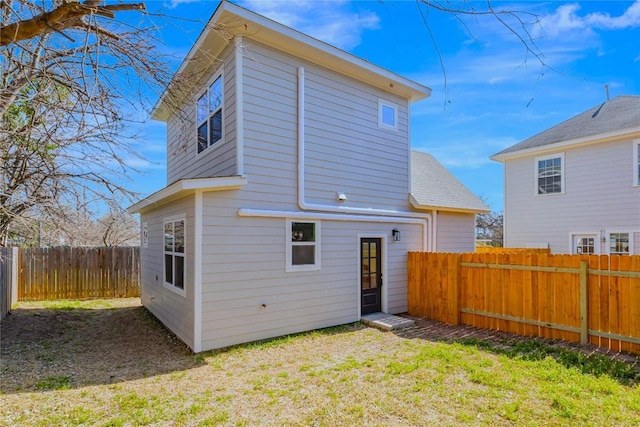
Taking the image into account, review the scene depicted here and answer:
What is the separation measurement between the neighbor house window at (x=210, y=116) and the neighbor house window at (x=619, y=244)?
40.7ft

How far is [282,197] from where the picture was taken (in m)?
6.81

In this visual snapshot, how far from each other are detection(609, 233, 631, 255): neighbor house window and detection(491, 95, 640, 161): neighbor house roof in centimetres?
320

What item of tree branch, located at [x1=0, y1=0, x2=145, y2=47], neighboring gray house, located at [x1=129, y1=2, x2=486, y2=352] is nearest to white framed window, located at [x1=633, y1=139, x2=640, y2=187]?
neighboring gray house, located at [x1=129, y1=2, x2=486, y2=352]

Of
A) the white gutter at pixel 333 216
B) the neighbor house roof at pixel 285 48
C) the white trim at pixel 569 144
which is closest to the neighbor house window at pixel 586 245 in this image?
the white trim at pixel 569 144

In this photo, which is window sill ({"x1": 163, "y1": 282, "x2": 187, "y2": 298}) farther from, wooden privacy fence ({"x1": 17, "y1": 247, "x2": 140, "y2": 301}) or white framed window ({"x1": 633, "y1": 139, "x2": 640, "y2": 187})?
white framed window ({"x1": 633, "y1": 139, "x2": 640, "y2": 187})

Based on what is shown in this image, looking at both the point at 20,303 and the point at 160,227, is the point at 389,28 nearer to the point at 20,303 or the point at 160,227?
the point at 160,227

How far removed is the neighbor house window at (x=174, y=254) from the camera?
664 centimetres

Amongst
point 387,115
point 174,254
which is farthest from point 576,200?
point 174,254

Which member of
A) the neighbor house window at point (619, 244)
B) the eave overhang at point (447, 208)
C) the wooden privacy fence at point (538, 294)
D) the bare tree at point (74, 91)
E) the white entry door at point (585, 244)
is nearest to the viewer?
the bare tree at point (74, 91)

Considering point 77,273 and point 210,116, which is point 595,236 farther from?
point 77,273

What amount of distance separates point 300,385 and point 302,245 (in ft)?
9.89

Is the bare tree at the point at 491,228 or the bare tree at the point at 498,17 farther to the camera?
the bare tree at the point at 491,228

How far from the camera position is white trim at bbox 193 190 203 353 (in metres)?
5.72

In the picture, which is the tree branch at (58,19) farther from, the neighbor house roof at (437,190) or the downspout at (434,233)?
the downspout at (434,233)
